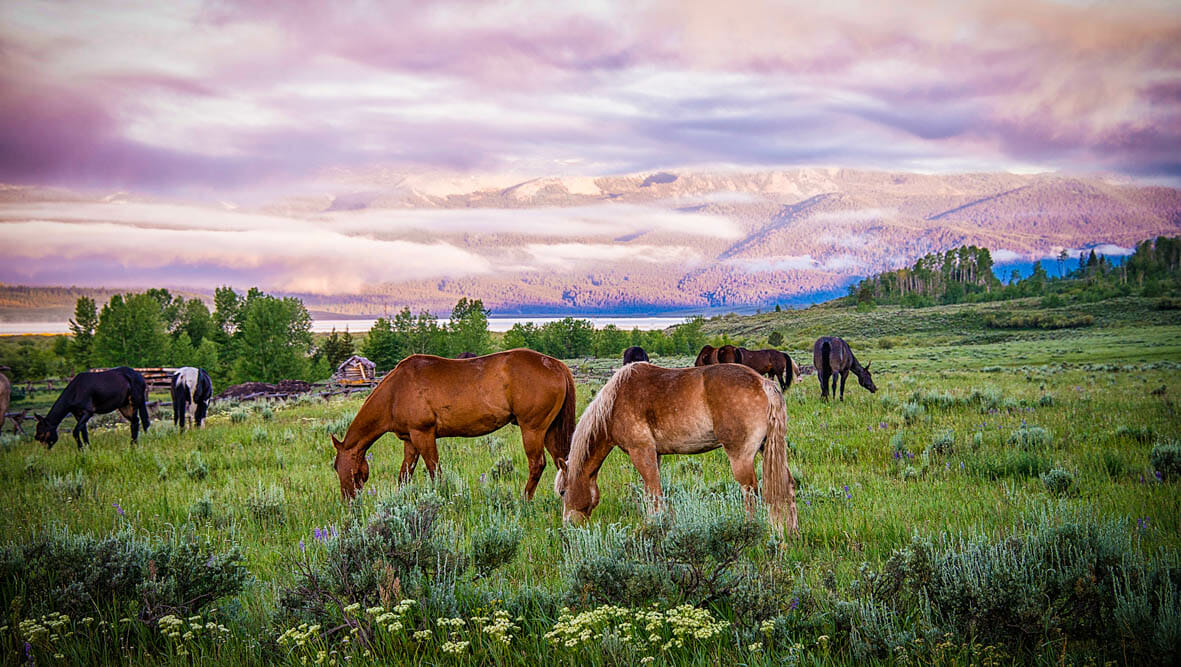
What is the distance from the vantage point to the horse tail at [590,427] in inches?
291

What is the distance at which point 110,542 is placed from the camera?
503 centimetres

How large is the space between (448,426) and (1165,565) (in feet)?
26.5

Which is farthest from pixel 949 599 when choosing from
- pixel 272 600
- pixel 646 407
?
pixel 272 600

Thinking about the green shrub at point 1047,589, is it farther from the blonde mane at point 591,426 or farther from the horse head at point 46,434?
the horse head at point 46,434

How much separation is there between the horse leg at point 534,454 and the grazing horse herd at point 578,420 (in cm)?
2

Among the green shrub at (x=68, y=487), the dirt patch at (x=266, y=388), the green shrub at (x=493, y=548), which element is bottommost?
the dirt patch at (x=266, y=388)

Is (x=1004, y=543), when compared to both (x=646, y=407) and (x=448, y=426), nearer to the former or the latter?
(x=646, y=407)

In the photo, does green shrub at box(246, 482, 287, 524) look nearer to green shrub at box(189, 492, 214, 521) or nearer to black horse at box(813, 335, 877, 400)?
green shrub at box(189, 492, 214, 521)

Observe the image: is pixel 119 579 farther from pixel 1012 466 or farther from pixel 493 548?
pixel 1012 466

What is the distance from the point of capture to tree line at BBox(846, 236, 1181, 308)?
33.9 m

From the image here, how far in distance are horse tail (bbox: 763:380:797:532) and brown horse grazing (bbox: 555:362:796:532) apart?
1 cm

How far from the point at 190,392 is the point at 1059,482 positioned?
23.4 m

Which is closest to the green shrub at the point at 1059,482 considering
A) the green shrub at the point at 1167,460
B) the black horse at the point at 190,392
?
the green shrub at the point at 1167,460

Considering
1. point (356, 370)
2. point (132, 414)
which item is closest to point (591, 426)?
point (132, 414)
